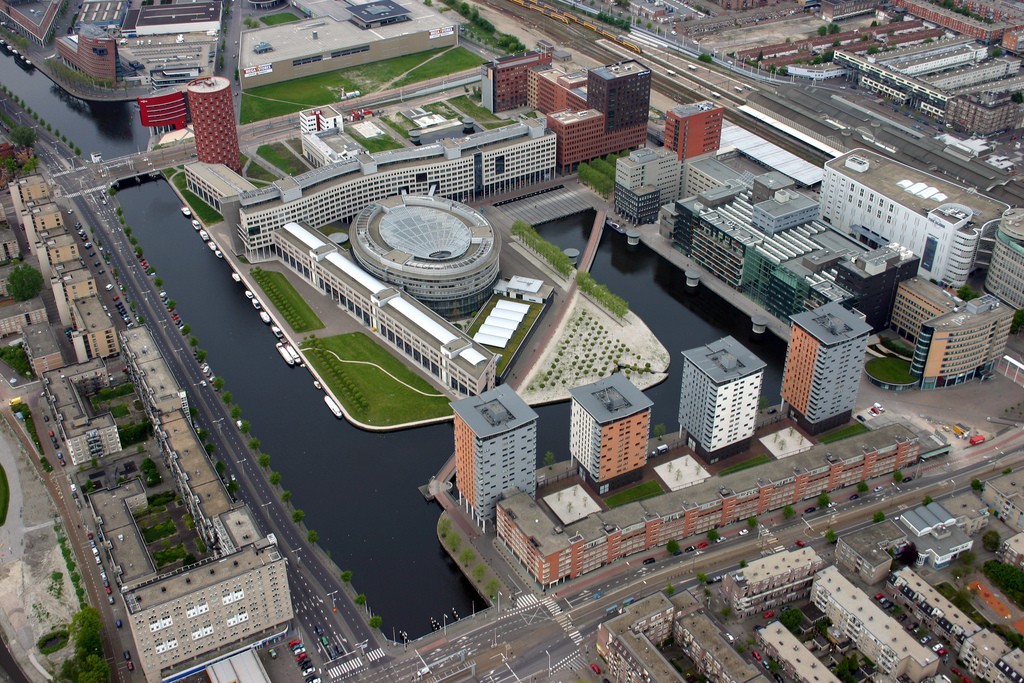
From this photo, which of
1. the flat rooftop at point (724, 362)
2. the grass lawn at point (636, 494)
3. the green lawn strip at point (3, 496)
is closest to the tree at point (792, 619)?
the grass lawn at point (636, 494)

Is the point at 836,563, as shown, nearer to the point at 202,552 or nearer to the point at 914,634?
the point at 914,634

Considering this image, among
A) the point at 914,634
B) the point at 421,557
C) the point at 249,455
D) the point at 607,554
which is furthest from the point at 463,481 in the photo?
the point at 914,634

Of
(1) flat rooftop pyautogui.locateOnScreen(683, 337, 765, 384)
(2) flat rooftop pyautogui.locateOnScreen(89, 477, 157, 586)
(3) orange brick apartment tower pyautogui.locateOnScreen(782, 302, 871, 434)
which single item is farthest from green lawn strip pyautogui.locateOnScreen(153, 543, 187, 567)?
(3) orange brick apartment tower pyautogui.locateOnScreen(782, 302, 871, 434)

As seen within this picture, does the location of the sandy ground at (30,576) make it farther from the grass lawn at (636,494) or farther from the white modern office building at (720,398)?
the white modern office building at (720,398)

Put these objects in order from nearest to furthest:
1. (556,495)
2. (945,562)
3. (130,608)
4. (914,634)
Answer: (130,608) < (914,634) < (945,562) < (556,495)

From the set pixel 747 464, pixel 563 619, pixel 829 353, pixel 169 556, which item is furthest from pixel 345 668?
pixel 829 353

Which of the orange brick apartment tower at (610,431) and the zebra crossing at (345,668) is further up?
the orange brick apartment tower at (610,431)
